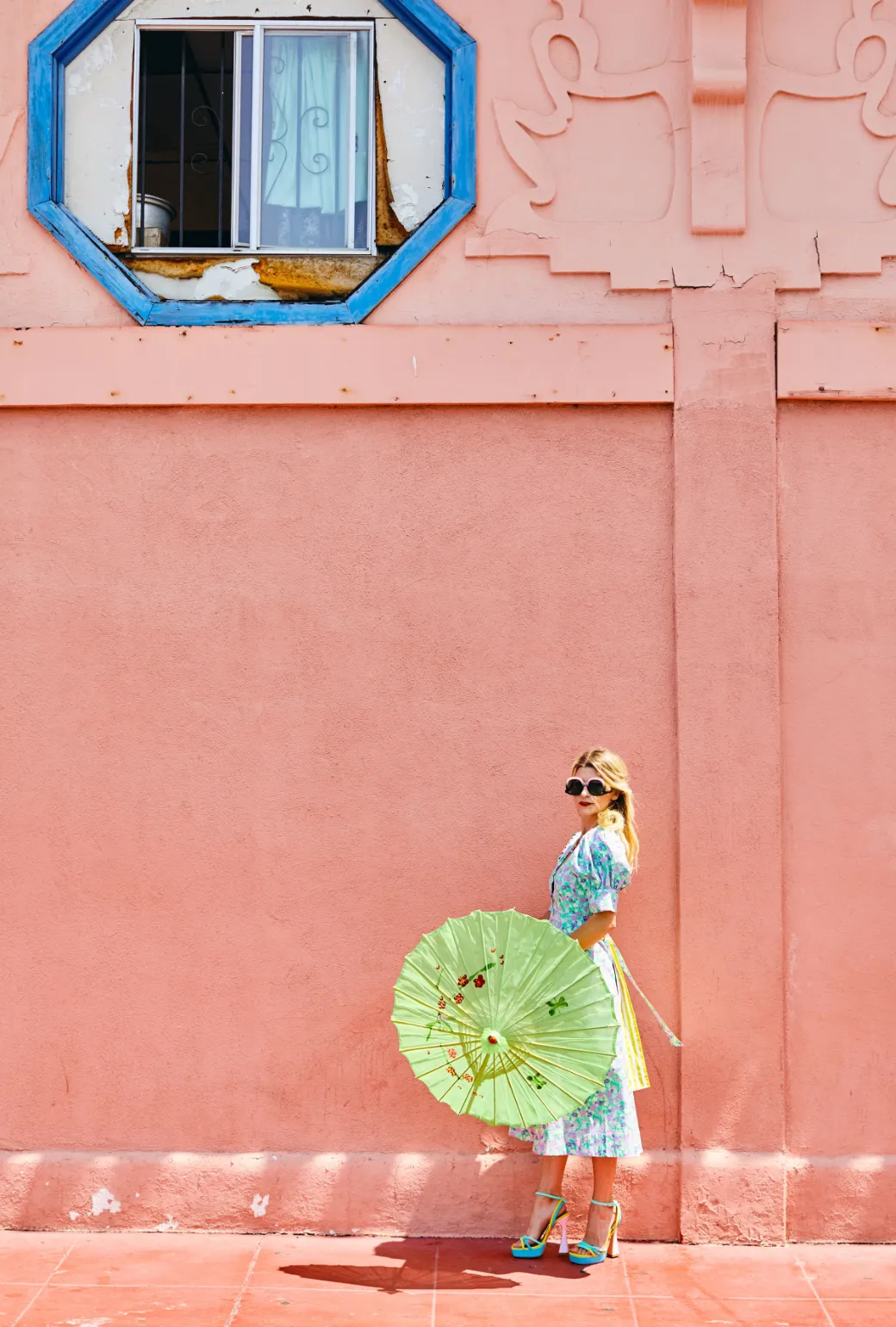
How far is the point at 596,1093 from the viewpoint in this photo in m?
5.43

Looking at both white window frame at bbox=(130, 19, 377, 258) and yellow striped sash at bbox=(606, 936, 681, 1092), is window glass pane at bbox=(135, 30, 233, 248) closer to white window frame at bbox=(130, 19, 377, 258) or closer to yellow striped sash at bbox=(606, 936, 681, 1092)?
white window frame at bbox=(130, 19, 377, 258)

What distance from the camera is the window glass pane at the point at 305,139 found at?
629cm

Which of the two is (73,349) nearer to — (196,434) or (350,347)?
(196,434)

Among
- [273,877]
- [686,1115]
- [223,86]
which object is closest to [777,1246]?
[686,1115]

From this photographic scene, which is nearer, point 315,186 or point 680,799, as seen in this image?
point 680,799

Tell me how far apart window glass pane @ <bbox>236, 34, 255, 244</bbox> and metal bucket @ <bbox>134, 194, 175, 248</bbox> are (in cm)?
30

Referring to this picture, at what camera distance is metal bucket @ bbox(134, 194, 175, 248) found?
6258 millimetres

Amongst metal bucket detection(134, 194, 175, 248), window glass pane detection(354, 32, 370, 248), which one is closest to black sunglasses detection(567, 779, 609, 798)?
window glass pane detection(354, 32, 370, 248)

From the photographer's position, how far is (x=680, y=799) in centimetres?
586

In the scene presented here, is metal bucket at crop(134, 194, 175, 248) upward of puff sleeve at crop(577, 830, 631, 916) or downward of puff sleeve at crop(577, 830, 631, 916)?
upward

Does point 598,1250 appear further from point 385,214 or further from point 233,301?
point 385,214

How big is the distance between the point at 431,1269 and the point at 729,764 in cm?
219

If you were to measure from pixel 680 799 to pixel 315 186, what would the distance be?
9.69ft

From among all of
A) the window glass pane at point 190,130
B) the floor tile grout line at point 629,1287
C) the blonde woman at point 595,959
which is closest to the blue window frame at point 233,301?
the window glass pane at point 190,130
